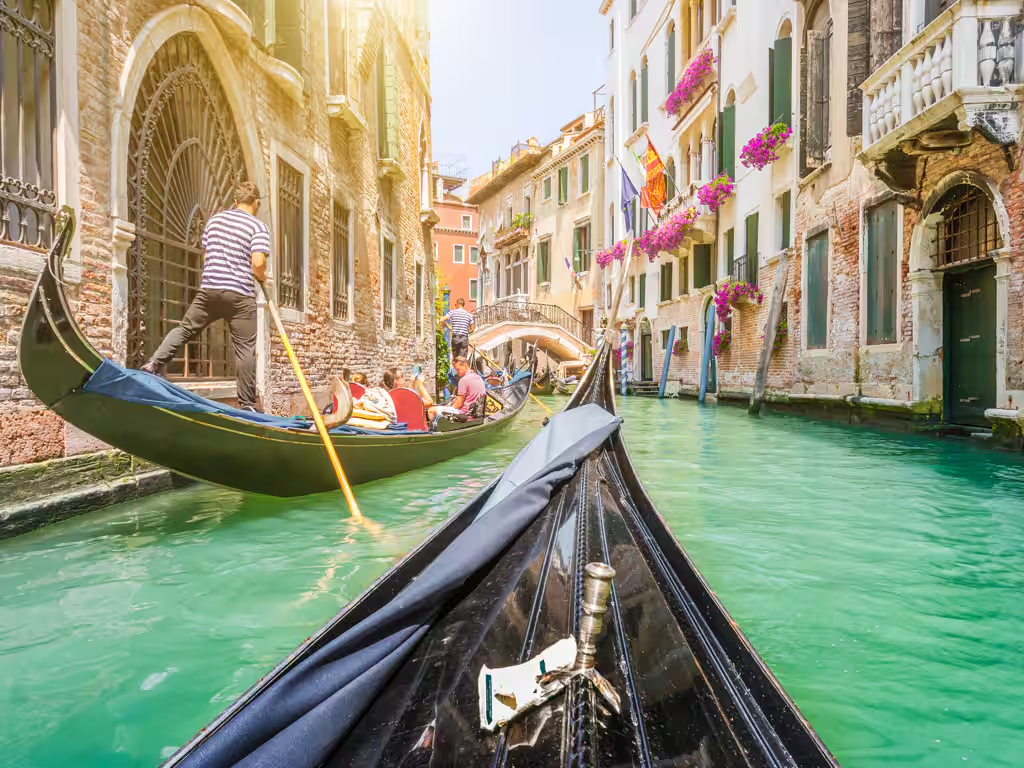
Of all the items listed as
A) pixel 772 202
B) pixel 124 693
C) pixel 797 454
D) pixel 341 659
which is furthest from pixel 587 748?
pixel 772 202

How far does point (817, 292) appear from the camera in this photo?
883 cm

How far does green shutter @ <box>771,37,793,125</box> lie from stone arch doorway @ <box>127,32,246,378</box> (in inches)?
298

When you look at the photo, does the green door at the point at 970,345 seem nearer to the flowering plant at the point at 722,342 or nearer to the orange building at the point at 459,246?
the flowering plant at the point at 722,342

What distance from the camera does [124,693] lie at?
5.84 feet

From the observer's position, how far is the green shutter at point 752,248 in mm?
11352

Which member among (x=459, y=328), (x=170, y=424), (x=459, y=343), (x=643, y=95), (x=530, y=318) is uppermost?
(x=643, y=95)

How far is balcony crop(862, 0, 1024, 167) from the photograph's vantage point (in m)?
4.97

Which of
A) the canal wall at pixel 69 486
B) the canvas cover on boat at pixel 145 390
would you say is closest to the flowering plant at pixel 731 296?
the canal wall at pixel 69 486

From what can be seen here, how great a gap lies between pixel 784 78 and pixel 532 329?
11005 millimetres

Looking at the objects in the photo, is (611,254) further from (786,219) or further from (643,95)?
(786,219)

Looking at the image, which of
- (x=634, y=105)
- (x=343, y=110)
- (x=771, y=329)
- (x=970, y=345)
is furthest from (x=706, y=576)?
(x=634, y=105)

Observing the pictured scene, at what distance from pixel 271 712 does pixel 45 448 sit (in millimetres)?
2869

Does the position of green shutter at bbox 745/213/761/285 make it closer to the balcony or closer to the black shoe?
the balcony

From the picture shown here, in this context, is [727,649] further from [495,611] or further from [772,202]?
[772,202]
